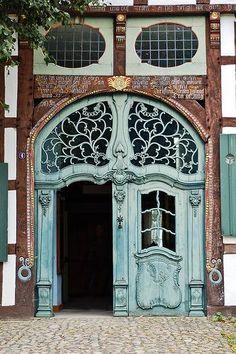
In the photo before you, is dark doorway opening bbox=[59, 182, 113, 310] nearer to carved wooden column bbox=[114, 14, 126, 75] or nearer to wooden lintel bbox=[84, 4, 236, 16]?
carved wooden column bbox=[114, 14, 126, 75]

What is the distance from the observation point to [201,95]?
1013cm

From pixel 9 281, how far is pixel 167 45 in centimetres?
397

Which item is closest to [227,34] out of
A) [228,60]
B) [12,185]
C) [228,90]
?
[228,60]

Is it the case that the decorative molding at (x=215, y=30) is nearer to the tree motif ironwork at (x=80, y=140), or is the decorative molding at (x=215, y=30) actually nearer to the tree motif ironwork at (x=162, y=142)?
the tree motif ironwork at (x=162, y=142)

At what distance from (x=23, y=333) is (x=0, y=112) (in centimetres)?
320

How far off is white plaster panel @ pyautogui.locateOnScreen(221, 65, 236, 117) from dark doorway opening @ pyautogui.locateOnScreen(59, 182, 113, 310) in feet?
15.0

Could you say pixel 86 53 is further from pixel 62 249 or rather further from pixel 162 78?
pixel 62 249

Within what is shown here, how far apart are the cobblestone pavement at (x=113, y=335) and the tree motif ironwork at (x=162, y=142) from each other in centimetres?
216

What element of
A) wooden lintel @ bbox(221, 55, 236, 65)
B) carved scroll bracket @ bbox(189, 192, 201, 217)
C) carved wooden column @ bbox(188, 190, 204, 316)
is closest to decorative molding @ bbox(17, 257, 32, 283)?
carved wooden column @ bbox(188, 190, 204, 316)

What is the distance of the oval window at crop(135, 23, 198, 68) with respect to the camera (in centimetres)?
1024

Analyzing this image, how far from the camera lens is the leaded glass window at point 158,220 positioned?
33.2 ft

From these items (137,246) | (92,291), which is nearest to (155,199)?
(137,246)

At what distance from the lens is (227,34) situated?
10.2 meters

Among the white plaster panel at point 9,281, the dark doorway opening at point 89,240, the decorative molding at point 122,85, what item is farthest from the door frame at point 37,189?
the dark doorway opening at point 89,240
